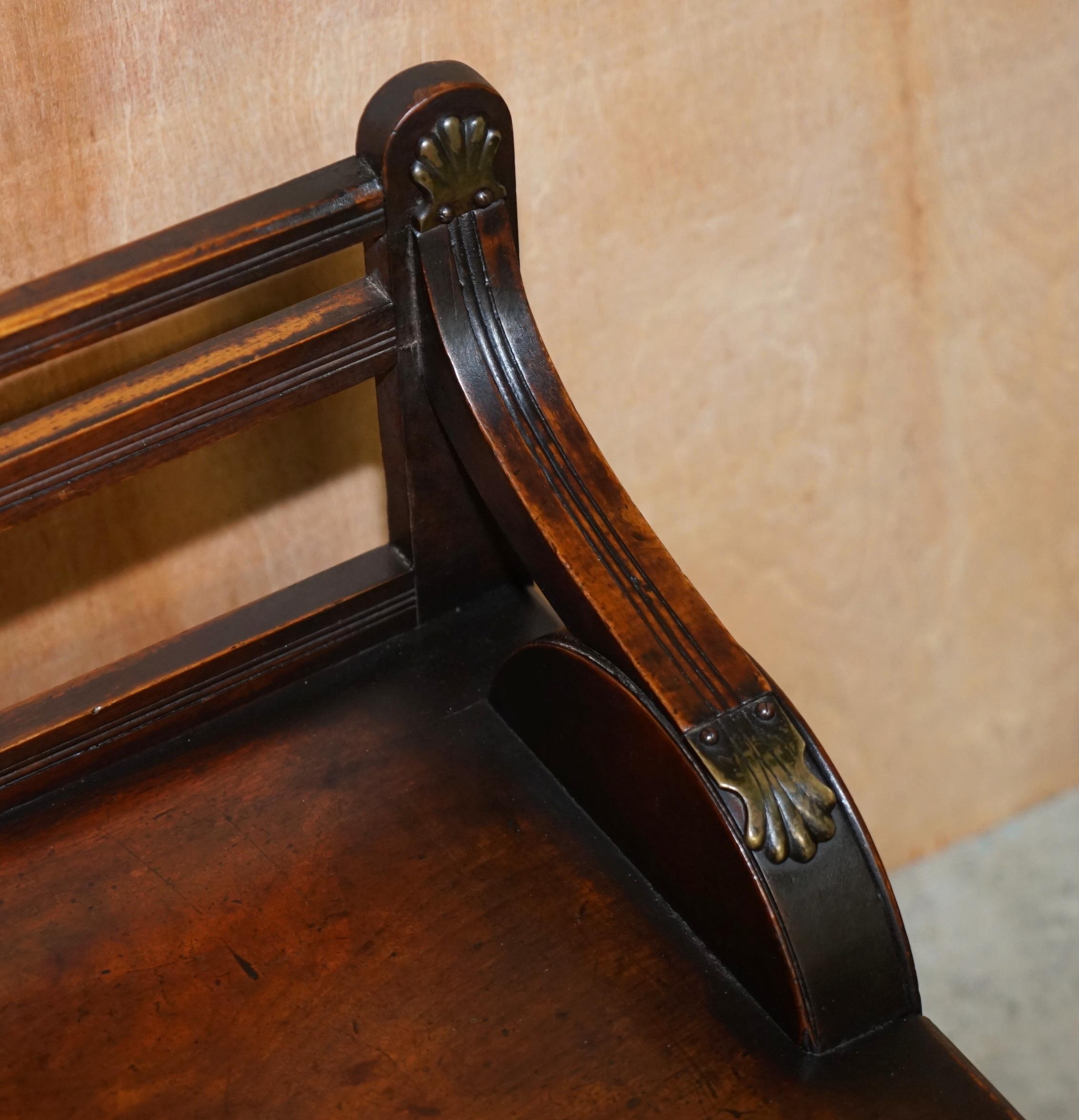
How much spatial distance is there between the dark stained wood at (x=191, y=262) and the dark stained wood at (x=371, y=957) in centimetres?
28

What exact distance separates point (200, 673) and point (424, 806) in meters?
0.15

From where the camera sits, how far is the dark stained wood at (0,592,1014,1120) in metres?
0.72

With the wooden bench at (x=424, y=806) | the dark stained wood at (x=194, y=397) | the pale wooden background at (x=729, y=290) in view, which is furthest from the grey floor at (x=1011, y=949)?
the dark stained wood at (x=194, y=397)

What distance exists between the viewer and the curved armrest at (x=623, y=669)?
2.35 ft

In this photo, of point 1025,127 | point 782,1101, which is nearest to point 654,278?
point 1025,127

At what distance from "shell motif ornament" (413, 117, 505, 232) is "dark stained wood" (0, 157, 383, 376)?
0.08 ft

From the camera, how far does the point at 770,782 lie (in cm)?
72

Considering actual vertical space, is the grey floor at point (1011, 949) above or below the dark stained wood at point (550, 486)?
below

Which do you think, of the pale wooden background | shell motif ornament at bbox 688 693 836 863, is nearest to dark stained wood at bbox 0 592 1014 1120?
shell motif ornament at bbox 688 693 836 863

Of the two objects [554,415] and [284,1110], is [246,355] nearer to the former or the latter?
[554,415]

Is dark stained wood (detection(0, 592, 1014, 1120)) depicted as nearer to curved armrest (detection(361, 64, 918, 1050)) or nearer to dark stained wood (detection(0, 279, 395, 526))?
curved armrest (detection(361, 64, 918, 1050))

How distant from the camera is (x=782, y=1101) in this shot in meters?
0.71

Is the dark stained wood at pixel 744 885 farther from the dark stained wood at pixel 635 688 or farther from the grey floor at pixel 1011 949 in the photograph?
the grey floor at pixel 1011 949

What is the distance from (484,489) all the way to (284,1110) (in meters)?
0.34
